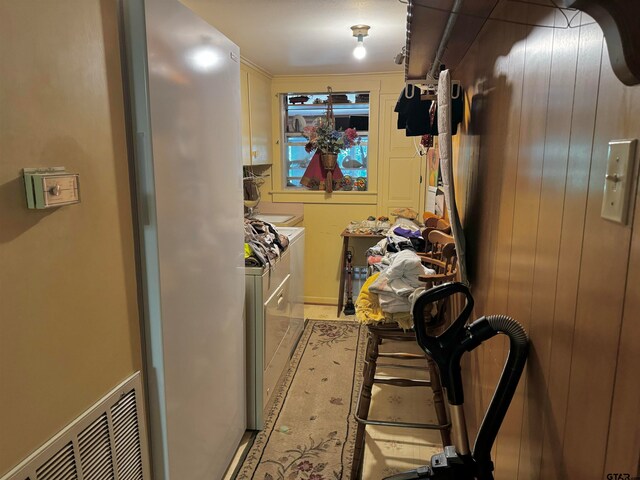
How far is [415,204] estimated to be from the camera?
13.3 feet

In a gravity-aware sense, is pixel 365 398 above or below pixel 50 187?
below

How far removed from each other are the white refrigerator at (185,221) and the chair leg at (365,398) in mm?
576

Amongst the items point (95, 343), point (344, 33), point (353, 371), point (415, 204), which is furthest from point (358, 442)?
point (415, 204)

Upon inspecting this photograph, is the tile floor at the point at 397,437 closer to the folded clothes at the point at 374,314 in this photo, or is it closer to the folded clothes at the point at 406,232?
the folded clothes at the point at 374,314

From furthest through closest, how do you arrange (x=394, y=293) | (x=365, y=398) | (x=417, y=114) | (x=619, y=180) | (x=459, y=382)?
(x=417, y=114), (x=365, y=398), (x=394, y=293), (x=459, y=382), (x=619, y=180)

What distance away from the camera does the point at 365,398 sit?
1.87m

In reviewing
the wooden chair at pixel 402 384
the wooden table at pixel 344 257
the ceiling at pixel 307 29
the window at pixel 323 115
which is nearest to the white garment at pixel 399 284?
the wooden chair at pixel 402 384

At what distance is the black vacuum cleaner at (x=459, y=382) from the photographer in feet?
3.22

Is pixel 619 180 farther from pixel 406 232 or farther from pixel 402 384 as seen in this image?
pixel 406 232

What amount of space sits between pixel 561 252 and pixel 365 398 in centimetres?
127

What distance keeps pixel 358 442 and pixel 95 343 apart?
4.14ft

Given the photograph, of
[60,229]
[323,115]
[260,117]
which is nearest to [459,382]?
[60,229]

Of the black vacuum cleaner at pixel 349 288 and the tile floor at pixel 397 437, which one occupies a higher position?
the black vacuum cleaner at pixel 349 288

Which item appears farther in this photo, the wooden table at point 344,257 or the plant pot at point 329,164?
the plant pot at point 329,164
